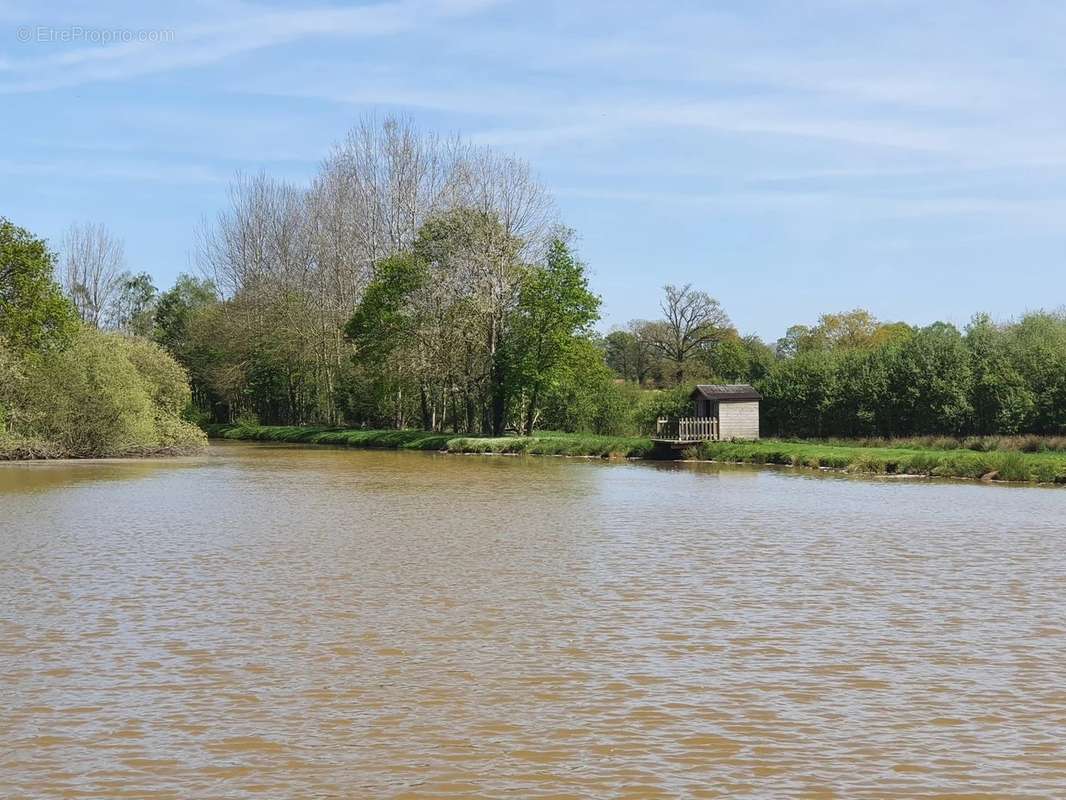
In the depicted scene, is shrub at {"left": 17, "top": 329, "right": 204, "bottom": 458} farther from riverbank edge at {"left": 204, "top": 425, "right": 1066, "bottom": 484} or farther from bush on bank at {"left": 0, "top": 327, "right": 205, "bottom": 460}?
riverbank edge at {"left": 204, "top": 425, "right": 1066, "bottom": 484}

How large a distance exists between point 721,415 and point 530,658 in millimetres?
38063

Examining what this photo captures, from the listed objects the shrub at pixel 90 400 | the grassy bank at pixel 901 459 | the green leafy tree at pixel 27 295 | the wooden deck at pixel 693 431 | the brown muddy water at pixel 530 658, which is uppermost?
the green leafy tree at pixel 27 295

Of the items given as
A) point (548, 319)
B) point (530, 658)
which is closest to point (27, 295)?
point (548, 319)

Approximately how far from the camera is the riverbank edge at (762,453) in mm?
34438

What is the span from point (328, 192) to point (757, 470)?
127ft

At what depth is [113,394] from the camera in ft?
140

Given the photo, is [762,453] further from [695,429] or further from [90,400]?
[90,400]

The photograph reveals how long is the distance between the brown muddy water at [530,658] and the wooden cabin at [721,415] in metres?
24.3

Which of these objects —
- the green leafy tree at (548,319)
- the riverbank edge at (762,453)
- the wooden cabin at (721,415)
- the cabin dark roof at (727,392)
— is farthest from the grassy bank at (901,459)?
the green leafy tree at (548,319)

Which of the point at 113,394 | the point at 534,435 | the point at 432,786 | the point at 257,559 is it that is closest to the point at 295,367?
the point at 534,435

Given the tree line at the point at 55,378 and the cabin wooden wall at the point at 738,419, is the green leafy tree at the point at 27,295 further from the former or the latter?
the cabin wooden wall at the point at 738,419

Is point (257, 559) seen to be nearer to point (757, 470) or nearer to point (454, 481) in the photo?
point (454, 481)

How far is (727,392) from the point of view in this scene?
48375mm

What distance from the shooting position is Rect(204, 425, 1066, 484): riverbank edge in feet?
113
